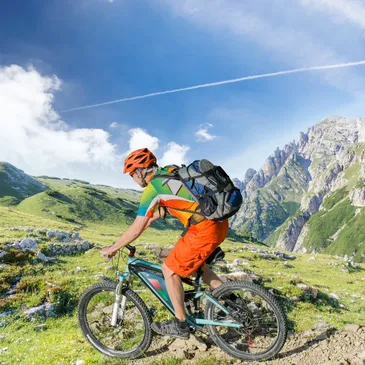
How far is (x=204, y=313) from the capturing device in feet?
21.5

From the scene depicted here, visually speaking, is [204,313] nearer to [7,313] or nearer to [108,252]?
[108,252]

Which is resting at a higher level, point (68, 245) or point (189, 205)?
point (189, 205)

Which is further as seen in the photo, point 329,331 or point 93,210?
point 93,210

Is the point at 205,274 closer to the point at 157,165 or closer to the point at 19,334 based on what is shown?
the point at 157,165

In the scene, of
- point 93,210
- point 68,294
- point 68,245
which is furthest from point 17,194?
point 68,294

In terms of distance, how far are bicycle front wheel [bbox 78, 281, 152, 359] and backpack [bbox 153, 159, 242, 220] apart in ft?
9.19

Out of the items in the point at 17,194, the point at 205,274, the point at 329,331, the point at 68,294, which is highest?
the point at 17,194

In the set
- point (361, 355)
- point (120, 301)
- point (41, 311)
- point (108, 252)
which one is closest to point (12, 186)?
point (41, 311)

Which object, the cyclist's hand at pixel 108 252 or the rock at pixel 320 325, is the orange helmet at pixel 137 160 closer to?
the cyclist's hand at pixel 108 252

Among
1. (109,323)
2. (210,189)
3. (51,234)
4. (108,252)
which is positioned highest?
(210,189)

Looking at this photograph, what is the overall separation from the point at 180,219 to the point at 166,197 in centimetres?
56

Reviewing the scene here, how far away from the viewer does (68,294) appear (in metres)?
10.9

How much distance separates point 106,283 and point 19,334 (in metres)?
3.75

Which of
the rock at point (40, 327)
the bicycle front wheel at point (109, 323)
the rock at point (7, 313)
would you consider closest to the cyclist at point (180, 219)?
the bicycle front wheel at point (109, 323)
